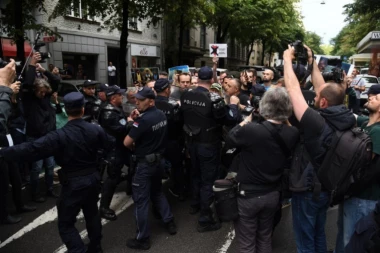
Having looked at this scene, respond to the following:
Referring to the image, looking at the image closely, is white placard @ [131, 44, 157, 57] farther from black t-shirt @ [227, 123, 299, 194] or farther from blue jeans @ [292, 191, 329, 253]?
blue jeans @ [292, 191, 329, 253]

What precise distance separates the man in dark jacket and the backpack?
6 cm

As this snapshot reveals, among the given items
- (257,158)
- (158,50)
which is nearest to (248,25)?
(158,50)

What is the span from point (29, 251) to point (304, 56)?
11.7 ft

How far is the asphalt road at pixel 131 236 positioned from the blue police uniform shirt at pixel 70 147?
3.86ft

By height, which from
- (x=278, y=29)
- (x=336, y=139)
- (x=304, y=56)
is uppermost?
(x=278, y=29)

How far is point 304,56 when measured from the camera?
3.19 metres

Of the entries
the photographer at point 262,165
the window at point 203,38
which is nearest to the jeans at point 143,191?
the photographer at point 262,165

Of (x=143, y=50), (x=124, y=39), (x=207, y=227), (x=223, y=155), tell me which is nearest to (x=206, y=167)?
(x=223, y=155)

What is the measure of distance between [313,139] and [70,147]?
211 centimetres

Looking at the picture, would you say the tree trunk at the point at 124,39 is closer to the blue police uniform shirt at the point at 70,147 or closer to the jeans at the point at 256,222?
the blue police uniform shirt at the point at 70,147

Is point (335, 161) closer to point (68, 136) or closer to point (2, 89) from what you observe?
point (68, 136)

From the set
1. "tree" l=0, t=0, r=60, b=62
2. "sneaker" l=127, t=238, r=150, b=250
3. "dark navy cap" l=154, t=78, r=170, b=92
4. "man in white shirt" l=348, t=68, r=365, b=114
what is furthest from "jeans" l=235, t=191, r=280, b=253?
"tree" l=0, t=0, r=60, b=62

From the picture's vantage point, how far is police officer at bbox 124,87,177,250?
355cm

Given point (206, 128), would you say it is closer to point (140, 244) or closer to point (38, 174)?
point (140, 244)
